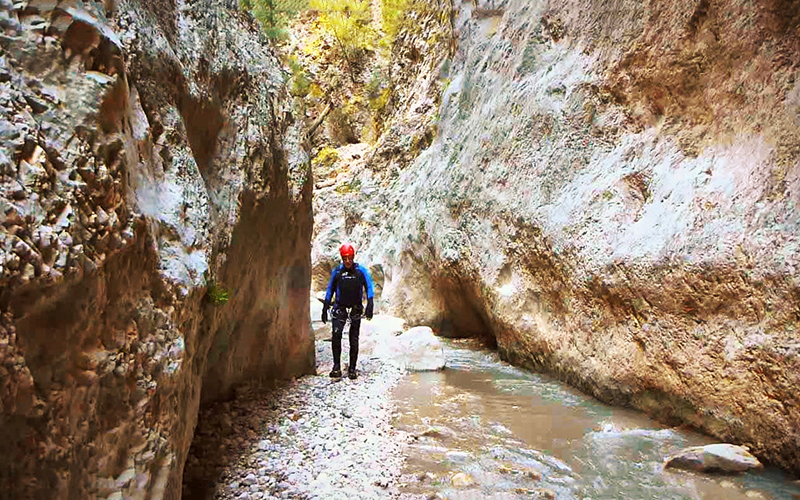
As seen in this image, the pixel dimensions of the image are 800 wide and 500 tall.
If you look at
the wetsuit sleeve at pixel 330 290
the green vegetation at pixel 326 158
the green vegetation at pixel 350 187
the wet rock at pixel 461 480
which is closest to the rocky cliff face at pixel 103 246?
the wet rock at pixel 461 480

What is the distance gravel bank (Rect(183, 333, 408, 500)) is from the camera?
364cm

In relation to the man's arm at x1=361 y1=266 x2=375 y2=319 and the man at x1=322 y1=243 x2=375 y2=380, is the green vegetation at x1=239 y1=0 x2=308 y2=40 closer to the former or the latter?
the man at x1=322 y1=243 x2=375 y2=380

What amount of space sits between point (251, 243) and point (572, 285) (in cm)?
409

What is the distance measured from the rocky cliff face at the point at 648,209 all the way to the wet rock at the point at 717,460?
0.69ft

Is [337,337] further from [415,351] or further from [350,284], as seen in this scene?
[415,351]

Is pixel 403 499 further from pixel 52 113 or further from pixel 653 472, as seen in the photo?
pixel 52 113

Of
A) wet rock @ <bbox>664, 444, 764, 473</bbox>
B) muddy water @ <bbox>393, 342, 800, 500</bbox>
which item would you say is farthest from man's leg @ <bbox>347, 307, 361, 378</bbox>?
wet rock @ <bbox>664, 444, 764, 473</bbox>

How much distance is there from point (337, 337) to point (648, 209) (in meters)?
4.43

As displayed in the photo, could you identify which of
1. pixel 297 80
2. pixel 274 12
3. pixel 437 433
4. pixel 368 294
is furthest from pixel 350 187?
pixel 437 433

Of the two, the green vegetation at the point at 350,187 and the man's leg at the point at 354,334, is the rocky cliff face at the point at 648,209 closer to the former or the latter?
the man's leg at the point at 354,334

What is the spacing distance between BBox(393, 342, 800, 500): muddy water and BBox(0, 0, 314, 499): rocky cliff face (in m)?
2.07

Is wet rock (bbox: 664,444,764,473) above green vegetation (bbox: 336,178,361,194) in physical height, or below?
below

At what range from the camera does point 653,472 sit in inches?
158

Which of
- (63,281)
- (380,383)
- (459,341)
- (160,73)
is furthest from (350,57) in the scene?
(63,281)
